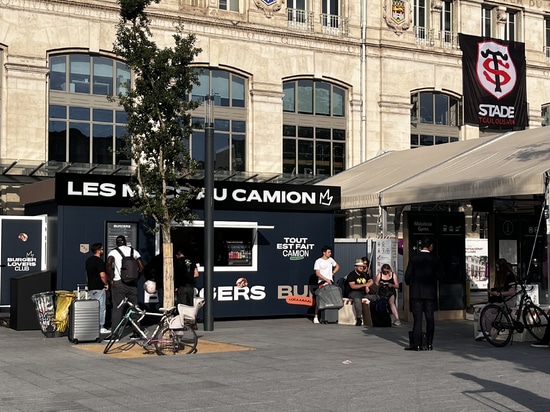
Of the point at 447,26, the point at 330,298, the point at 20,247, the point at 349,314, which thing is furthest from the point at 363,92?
the point at 20,247

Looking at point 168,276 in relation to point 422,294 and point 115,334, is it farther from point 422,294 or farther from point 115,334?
point 422,294

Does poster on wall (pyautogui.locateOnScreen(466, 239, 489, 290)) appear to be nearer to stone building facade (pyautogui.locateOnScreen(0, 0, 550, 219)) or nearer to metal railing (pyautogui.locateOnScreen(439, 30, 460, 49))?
stone building facade (pyautogui.locateOnScreen(0, 0, 550, 219))

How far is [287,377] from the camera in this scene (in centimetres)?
1174

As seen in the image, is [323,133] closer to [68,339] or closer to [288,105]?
[288,105]

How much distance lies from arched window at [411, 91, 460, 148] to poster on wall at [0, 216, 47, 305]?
18.5 m

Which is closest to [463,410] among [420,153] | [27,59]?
[420,153]

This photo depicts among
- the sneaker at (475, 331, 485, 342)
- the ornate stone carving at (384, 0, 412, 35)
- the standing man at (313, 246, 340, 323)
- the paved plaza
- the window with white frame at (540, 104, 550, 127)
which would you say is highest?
the ornate stone carving at (384, 0, 412, 35)

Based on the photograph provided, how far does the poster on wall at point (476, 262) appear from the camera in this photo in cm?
3397

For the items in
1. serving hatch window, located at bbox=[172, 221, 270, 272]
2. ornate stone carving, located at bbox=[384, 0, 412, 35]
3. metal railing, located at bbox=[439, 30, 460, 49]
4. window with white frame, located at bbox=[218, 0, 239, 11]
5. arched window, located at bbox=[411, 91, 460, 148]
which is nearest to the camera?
serving hatch window, located at bbox=[172, 221, 270, 272]

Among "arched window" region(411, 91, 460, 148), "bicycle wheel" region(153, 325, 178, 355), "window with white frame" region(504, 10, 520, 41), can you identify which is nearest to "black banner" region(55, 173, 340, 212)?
"bicycle wheel" region(153, 325, 178, 355)

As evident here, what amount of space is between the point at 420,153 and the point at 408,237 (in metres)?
4.72

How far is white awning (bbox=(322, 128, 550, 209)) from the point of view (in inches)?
691

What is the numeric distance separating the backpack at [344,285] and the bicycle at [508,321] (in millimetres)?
5012

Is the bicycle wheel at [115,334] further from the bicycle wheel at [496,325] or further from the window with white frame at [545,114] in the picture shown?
the window with white frame at [545,114]
